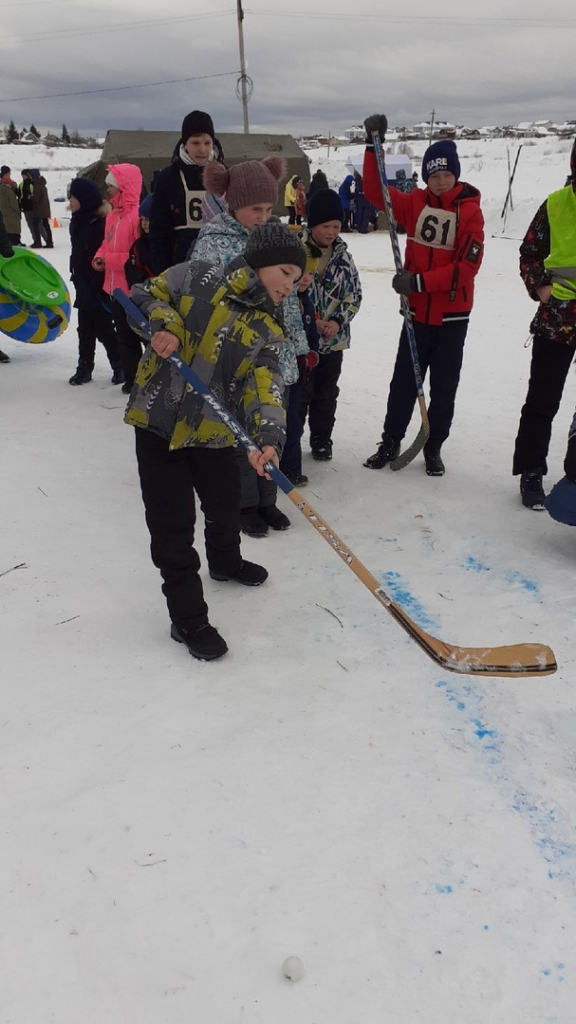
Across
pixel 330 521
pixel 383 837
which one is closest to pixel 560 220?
pixel 330 521

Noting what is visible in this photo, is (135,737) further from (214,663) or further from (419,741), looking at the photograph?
(419,741)

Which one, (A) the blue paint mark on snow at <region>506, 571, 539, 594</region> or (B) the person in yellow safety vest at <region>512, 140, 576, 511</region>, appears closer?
(A) the blue paint mark on snow at <region>506, 571, 539, 594</region>

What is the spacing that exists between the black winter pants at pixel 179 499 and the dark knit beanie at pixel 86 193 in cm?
394

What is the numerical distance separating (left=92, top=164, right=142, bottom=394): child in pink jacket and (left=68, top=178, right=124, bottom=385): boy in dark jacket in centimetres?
36

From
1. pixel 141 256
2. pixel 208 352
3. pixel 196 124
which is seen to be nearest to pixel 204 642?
pixel 208 352

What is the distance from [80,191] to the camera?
557cm

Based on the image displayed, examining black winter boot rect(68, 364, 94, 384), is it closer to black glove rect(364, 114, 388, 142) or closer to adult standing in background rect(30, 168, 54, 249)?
black glove rect(364, 114, 388, 142)

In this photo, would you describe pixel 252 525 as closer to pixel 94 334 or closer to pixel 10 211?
pixel 94 334

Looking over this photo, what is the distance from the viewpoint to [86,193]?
18.3 feet

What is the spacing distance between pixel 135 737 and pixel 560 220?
3.21 m

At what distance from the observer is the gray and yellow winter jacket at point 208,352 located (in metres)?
2.42

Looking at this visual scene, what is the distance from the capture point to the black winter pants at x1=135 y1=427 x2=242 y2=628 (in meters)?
2.53

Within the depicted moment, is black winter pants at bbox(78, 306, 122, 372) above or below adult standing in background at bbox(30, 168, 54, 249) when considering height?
below

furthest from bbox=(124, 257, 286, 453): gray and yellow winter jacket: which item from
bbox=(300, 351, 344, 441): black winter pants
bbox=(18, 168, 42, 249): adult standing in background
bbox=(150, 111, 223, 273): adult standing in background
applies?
bbox=(18, 168, 42, 249): adult standing in background
